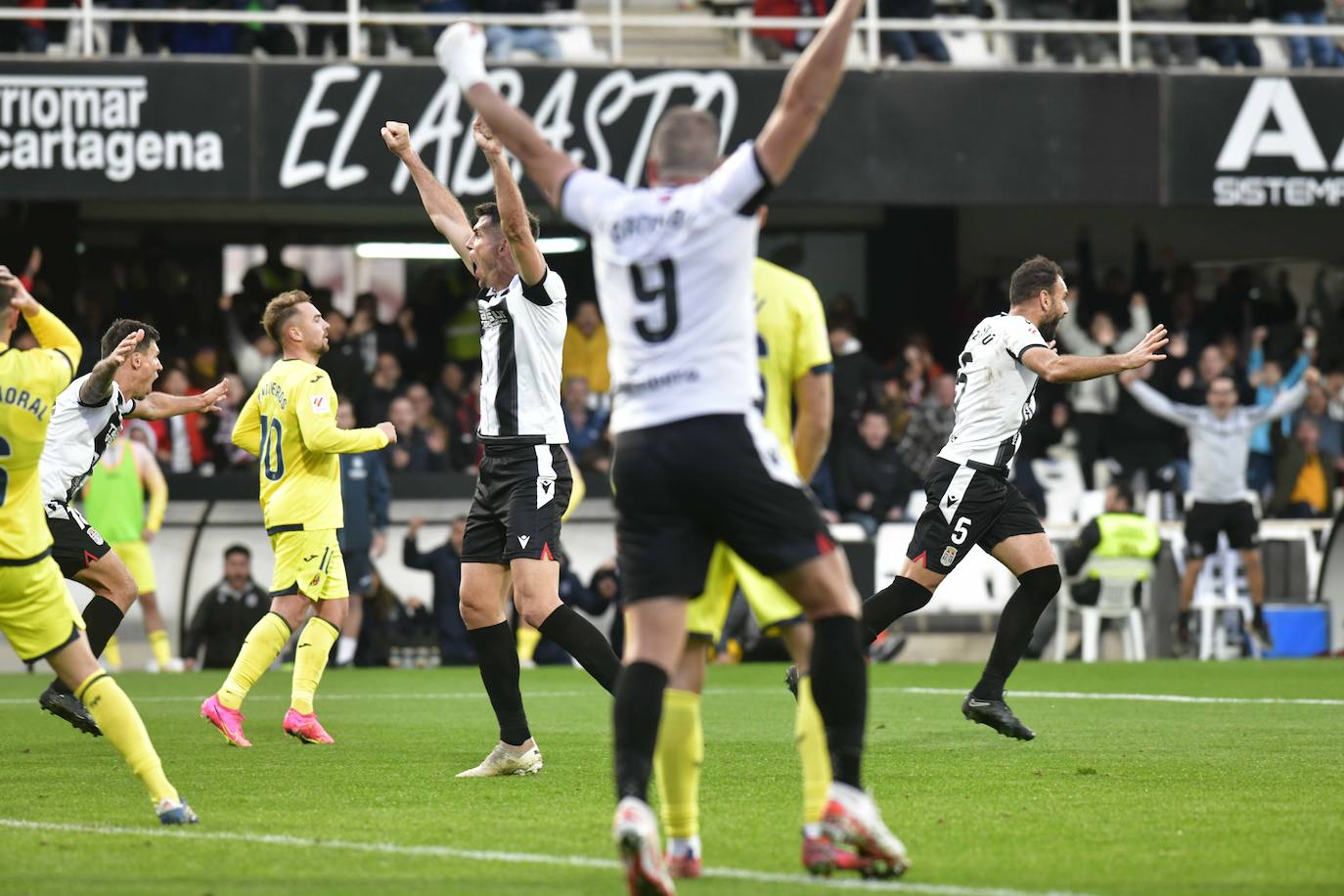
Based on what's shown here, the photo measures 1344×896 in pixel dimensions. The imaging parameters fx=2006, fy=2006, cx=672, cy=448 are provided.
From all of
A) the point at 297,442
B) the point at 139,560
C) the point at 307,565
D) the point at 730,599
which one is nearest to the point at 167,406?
the point at 297,442

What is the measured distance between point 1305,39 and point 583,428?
9.02 m

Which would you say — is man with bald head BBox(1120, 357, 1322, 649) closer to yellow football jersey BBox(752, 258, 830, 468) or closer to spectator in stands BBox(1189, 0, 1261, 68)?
spectator in stands BBox(1189, 0, 1261, 68)

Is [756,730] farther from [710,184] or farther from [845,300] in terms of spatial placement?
[845,300]

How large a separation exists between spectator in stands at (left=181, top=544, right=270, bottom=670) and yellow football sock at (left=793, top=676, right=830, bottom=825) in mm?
13158

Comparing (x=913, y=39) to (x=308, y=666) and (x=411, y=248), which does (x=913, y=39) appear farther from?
(x=308, y=666)

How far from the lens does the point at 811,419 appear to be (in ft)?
21.1

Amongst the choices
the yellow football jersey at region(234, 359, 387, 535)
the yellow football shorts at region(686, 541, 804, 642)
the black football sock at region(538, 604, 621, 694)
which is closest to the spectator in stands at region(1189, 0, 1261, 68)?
the yellow football jersey at region(234, 359, 387, 535)

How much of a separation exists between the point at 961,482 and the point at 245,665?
3820 millimetres

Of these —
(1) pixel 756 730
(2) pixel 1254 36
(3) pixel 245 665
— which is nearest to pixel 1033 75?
(2) pixel 1254 36

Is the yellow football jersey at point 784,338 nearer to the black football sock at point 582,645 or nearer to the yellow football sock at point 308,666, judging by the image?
the black football sock at point 582,645

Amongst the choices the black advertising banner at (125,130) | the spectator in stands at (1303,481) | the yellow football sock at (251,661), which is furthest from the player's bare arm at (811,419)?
the spectator in stands at (1303,481)

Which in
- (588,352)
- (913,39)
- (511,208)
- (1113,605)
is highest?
(913,39)

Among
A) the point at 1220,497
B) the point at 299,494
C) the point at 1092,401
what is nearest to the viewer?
the point at 299,494

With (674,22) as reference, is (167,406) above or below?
below
